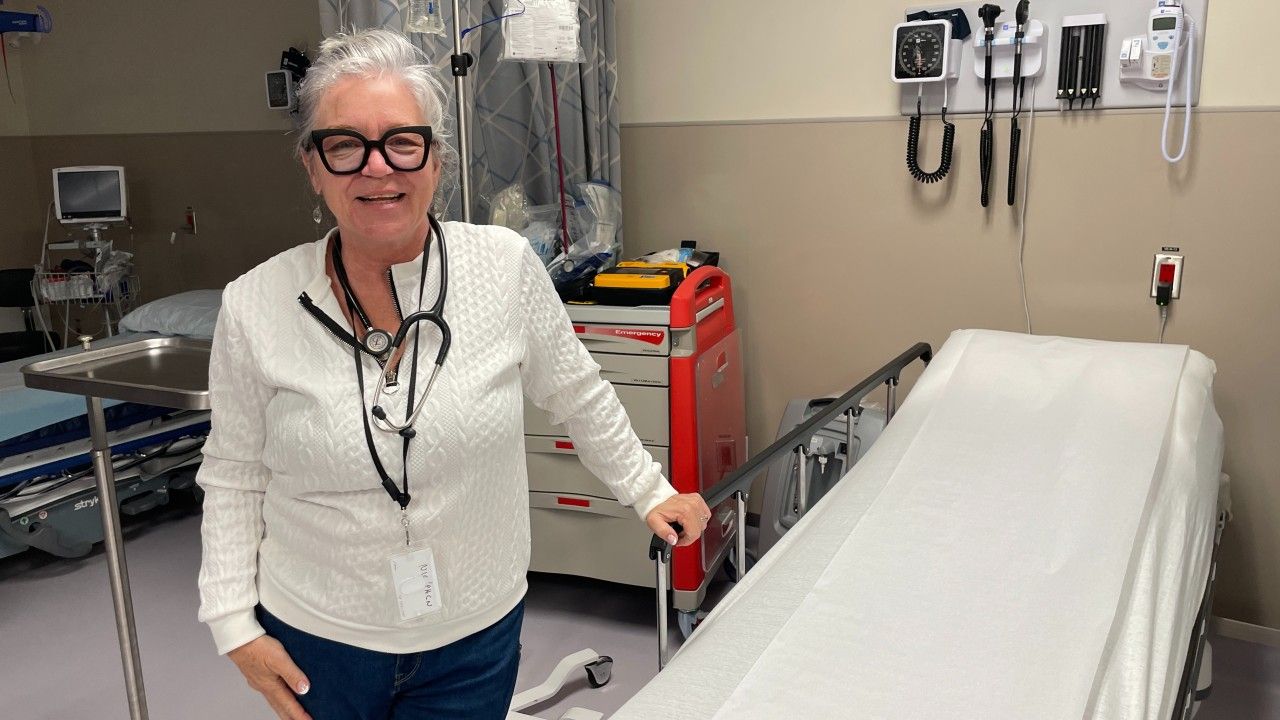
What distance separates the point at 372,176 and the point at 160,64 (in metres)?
4.30

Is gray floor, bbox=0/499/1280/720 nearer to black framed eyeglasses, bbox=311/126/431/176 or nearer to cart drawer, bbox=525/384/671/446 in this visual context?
cart drawer, bbox=525/384/671/446

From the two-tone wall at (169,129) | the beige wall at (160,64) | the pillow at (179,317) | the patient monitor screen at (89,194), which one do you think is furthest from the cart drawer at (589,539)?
the patient monitor screen at (89,194)

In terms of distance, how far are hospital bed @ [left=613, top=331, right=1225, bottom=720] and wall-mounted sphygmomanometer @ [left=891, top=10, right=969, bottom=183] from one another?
2.60ft

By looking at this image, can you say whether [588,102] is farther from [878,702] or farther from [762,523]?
[878,702]

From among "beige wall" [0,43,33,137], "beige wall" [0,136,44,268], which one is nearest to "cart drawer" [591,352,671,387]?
"beige wall" [0,136,44,268]

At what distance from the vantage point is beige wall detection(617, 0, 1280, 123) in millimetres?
2848

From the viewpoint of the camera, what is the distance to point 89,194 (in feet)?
14.3

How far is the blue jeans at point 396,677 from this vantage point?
3.98 ft

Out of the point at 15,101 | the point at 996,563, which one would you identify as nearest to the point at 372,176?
the point at 996,563

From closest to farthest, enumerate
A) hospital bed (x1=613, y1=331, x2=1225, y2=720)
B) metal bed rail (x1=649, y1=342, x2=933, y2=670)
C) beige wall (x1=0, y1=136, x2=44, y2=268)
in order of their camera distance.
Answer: hospital bed (x1=613, y1=331, x2=1225, y2=720), metal bed rail (x1=649, y1=342, x2=933, y2=670), beige wall (x1=0, y1=136, x2=44, y2=268)

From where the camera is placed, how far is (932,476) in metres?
1.89

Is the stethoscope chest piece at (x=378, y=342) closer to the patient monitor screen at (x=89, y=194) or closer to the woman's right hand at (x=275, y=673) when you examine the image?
the woman's right hand at (x=275, y=673)

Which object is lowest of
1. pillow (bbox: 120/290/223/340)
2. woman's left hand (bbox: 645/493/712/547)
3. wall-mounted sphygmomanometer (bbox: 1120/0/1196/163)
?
pillow (bbox: 120/290/223/340)

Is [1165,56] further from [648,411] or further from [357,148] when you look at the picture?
[357,148]
